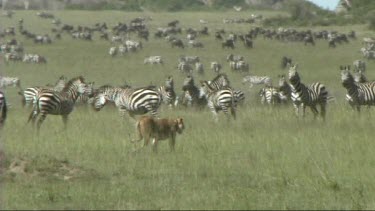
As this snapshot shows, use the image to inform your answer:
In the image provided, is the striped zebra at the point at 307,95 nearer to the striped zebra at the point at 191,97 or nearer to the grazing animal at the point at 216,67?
the striped zebra at the point at 191,97

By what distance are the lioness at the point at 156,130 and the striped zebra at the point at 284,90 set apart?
10623 mm

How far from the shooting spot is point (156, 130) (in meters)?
14.5

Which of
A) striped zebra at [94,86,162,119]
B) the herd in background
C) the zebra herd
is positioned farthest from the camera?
striped zebra at [94,86,162,119]

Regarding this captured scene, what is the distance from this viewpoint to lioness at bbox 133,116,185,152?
14367 millimetres

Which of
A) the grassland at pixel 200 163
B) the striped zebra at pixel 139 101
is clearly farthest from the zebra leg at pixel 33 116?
the striped zebra at pixel 139 101

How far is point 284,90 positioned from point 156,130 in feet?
37.6

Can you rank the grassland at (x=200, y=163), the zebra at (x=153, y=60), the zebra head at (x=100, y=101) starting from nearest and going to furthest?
1. the grassland at (x=200, y=163)
2. the zebra head at (x=100, y=101)
3. the zebra at (x=153, y=60)

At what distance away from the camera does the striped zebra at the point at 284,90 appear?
989 inches

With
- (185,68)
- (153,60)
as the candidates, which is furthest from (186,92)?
(153,60)

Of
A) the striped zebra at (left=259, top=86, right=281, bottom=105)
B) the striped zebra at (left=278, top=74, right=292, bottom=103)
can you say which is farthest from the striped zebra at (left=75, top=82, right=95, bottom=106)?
the striped zebra at (left=278, top=74, right=292, bottom=103)

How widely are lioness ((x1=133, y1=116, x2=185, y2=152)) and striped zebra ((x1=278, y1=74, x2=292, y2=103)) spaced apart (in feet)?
34.9

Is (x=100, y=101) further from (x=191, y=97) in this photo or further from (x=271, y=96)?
(x=271, y=96)

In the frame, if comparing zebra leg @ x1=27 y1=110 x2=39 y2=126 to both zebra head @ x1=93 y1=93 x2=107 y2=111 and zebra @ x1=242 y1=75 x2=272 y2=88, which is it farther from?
zebra @ x1=242 y1=75 x2=272 y2=88

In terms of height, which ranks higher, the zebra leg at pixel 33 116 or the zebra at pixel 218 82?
the zebra at pixel 218 82
